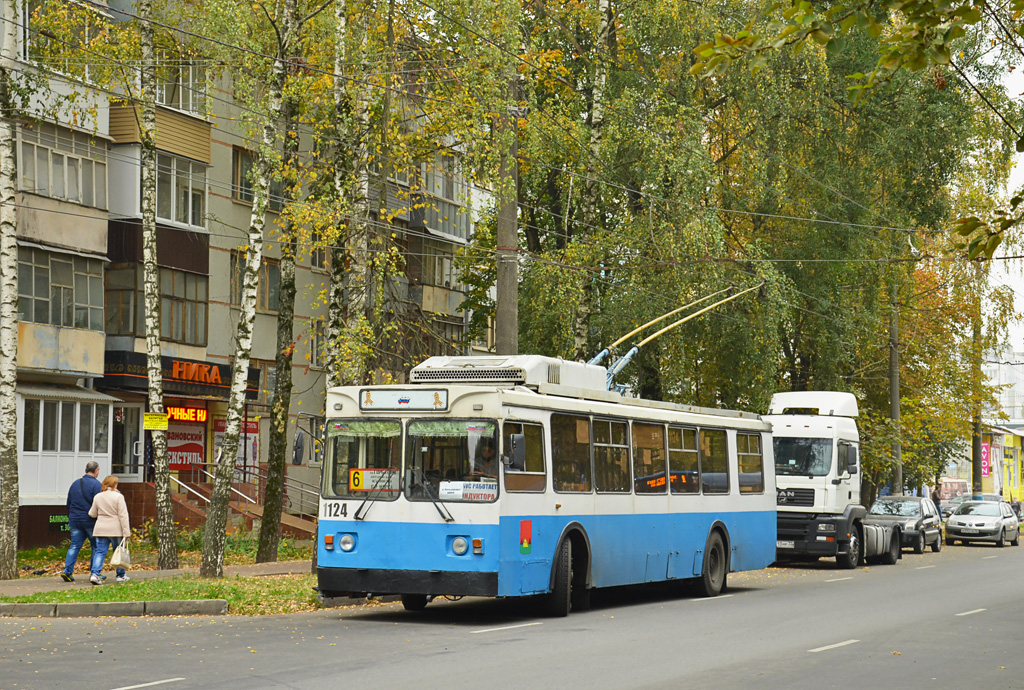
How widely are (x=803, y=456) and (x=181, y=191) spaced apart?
17.1 meters

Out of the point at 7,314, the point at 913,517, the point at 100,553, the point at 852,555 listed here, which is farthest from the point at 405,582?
the point at 913,517

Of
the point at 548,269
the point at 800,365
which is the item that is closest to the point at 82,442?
the point at 548,269

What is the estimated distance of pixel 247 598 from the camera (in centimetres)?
1755

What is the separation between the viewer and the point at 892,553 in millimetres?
32438

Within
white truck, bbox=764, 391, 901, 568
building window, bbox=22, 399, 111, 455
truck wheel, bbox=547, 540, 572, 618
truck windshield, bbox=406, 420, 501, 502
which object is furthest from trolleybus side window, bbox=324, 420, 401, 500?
building window, bbox=22, 399, 111, 455

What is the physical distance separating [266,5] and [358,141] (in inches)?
102

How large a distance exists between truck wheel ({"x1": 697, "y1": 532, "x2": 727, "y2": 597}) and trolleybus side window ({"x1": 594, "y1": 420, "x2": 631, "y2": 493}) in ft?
10.0

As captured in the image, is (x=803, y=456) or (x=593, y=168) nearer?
(x=803, y=456)

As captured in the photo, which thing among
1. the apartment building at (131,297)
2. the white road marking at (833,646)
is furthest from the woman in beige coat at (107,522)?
the white road marking at (833,646)

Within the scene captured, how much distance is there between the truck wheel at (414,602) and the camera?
17375 mm

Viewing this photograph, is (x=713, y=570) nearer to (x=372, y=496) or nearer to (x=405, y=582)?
(x=405, y=582)

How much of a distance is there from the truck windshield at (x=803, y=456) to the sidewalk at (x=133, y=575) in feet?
34.7

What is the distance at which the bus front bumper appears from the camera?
15.5 meters

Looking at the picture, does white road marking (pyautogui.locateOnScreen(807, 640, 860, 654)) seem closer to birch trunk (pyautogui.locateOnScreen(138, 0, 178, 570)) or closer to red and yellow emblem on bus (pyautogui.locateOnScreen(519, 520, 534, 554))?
red and yellow emblem on bus (pyautogui.locateOnScreen(519, 520, 534, 554))
